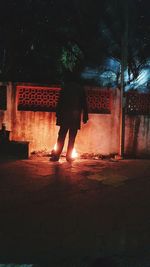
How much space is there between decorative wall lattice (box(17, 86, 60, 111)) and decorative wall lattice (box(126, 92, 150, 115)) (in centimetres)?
211

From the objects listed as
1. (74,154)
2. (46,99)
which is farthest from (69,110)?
(74,154)

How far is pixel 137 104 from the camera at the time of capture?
33.6 ft

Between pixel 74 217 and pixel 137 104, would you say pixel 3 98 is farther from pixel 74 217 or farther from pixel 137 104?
pixel 74 217

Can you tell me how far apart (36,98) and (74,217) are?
220 inches

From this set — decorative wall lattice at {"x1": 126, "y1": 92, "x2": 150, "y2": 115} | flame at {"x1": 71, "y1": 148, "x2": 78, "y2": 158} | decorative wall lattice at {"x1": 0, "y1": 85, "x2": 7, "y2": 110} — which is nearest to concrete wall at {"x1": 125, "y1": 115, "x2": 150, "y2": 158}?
decorative wall lattice at {"x1": 126, "y1": 92, "x2": 150, "y2": 115}

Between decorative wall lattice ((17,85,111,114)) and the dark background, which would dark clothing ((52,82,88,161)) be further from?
the dark background

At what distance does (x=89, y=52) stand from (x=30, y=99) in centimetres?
444

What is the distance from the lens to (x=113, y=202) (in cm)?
554

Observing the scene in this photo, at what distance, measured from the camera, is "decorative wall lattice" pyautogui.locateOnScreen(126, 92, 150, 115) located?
10180mm

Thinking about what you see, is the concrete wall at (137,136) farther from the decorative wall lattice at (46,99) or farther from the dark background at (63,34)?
the dark background at (63,34)

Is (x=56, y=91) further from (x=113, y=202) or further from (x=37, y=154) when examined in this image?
(x=113, y=202)

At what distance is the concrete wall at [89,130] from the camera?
9727 mm

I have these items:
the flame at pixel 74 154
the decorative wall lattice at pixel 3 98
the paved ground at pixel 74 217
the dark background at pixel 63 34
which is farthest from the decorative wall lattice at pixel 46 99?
the dark background at pixel 63 34

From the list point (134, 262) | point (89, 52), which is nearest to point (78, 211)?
point (134, 262)
